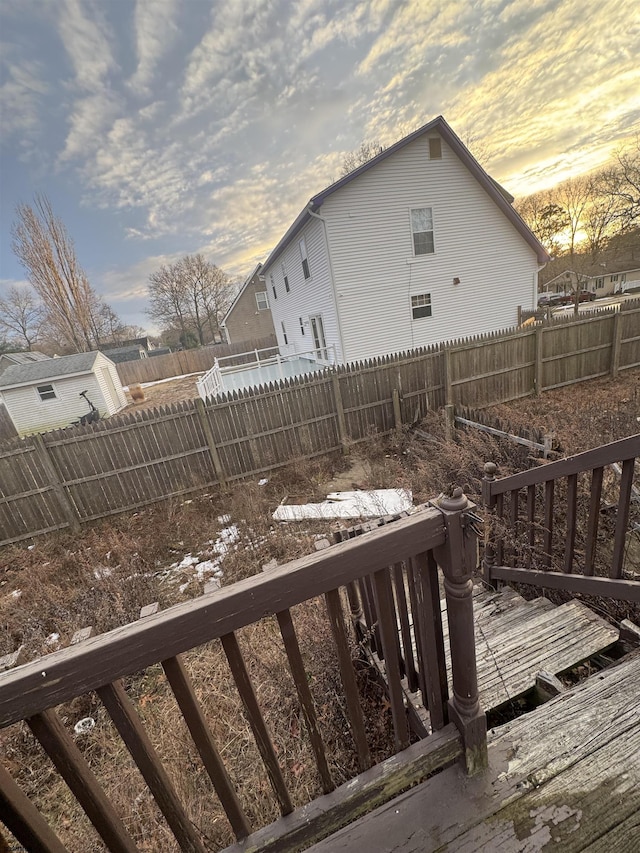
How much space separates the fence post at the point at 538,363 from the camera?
888 cm

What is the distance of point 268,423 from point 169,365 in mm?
28052

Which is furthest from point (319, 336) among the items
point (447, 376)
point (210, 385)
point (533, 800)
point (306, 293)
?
point (533, 800)

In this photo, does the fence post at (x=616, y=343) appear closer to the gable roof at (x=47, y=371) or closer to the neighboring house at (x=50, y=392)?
the neighboring house at (x=50, y=392)

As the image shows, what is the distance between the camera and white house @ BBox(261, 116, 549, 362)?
10.7m

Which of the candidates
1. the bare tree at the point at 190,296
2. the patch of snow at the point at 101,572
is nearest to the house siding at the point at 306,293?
the patch of snow at the point at 101,572

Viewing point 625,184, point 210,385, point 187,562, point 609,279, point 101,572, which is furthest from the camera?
point 609,279

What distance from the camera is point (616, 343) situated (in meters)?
9.57

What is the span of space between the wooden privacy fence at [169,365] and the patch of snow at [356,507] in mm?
26452

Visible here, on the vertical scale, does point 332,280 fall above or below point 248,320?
below

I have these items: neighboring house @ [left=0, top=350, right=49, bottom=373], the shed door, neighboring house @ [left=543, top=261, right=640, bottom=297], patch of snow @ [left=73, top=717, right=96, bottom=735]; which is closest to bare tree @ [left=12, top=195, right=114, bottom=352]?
neighboring house @ [left=0, top=350, right=49, bottom=373]

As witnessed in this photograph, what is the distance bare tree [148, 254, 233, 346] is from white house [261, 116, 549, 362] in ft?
105

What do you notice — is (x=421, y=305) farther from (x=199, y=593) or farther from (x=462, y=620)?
(x=462, y=620)

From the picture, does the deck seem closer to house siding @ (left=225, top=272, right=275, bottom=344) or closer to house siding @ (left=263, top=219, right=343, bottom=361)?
house siding @ (left=263, top=219, right=343, bottom=361)

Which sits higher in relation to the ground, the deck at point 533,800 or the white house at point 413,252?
the white house at point 413,252
